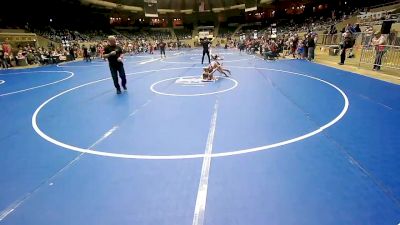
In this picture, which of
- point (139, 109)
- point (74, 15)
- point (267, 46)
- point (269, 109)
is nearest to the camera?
point (269, 109)

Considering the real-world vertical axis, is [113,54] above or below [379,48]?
above

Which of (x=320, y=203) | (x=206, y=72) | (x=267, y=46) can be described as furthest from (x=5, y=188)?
(x=267, y=46)

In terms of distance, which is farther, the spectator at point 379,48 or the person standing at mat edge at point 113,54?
the spectator at point 379,48

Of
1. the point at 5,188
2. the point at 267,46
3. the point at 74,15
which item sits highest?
the point at 74,15

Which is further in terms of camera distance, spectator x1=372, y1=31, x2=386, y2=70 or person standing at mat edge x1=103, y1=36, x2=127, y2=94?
spectator x1=372, y1=31, x2=386, y2=70

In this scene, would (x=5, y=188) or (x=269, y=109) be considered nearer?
(x=5, y=188)

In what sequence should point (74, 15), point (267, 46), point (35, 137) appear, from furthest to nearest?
1. point (74, 15)
2. point (267, 46)
3. point (35, 137)

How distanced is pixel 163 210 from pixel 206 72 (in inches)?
329

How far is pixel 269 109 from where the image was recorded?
6738 millimetres

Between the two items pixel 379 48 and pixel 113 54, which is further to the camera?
pixel 379 48

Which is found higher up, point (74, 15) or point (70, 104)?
point (74, 15)

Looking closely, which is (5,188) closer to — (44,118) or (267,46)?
(44,118)

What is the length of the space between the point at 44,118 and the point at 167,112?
319cm

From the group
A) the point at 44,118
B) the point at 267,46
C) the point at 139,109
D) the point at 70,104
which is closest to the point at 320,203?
the point at 139,109
